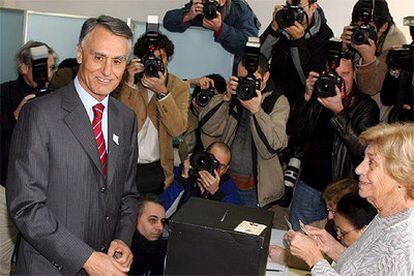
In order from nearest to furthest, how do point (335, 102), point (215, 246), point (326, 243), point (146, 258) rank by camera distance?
point (215, 246) < point (326, 243) < point (146, 258) < point (335, 102)

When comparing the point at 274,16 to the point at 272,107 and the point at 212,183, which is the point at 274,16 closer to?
the point at 272,107

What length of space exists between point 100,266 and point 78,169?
291 millimetres

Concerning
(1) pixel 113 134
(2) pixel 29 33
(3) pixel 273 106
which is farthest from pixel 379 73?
(2) pixel 29 33

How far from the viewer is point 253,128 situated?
310 centimetres

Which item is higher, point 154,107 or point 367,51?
point 367,51

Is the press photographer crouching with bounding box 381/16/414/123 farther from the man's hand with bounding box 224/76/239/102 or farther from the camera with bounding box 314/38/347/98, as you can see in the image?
the man's hand with bounding box 224/76/239/102

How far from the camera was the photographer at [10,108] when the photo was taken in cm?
312

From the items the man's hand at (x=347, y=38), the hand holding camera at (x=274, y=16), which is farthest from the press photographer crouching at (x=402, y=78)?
the hand holding camera at (x=274, y=16)

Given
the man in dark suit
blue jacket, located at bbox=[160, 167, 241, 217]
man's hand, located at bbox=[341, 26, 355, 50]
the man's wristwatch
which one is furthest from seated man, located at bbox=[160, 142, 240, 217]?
the man in dark suit

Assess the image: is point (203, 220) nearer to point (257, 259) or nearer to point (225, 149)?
point (257, 259)

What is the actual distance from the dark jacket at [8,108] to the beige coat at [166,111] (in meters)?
0.58

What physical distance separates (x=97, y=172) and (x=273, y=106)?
1601 millimetres

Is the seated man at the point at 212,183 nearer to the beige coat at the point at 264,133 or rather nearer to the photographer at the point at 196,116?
the beige coat at the point at 264,133

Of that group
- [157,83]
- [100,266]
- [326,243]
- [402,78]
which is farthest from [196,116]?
[100,266]
